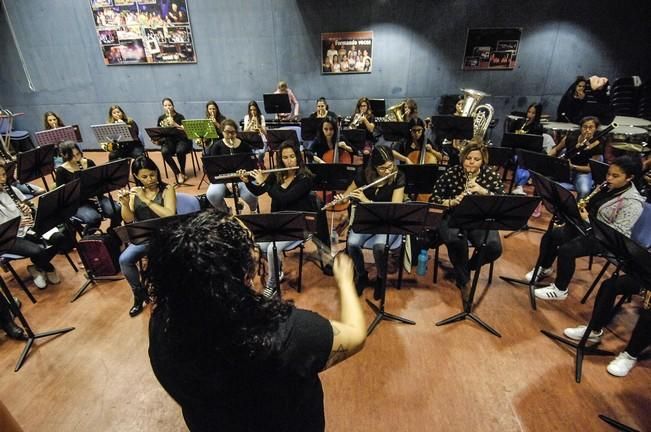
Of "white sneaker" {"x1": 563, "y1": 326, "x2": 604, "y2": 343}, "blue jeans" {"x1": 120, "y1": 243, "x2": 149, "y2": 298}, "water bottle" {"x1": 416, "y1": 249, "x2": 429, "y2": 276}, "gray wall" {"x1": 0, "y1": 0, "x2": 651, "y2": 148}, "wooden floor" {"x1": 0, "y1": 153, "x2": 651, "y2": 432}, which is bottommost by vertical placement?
"wooden floor" {"x1": 0, "y1": 153, "x2": 651, "y2": 432}

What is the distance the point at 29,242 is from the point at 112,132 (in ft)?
9.23

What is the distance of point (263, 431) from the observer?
1.09 metres

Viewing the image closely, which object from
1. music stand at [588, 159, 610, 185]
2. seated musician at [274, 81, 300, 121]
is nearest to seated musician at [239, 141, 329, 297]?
music stand at [588, 159, 610, 185]

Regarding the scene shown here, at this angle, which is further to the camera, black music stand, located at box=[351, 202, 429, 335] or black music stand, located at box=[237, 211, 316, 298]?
black music stand, located at box=[237, 211, 316, 298]

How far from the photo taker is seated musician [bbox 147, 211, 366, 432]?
0.92 m

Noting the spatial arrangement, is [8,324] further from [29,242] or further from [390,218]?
[390,218]

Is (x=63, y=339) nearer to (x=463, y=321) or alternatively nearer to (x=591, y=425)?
(x=463, y=321)

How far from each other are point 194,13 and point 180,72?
139 centimetres

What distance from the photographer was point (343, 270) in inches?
50.8

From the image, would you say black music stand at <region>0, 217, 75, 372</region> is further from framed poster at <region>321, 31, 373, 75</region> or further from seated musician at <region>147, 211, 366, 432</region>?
framed poster at <region>321, 31, 373, 75</region>

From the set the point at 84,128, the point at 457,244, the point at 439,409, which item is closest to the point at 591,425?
the point at 439,409

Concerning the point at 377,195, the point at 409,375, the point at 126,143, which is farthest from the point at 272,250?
the point at 126,143

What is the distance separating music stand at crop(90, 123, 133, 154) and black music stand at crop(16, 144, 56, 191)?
941 mm

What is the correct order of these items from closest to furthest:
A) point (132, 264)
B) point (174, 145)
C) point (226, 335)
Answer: point (226, 335)
point (132, 264)
point (174, 145)
